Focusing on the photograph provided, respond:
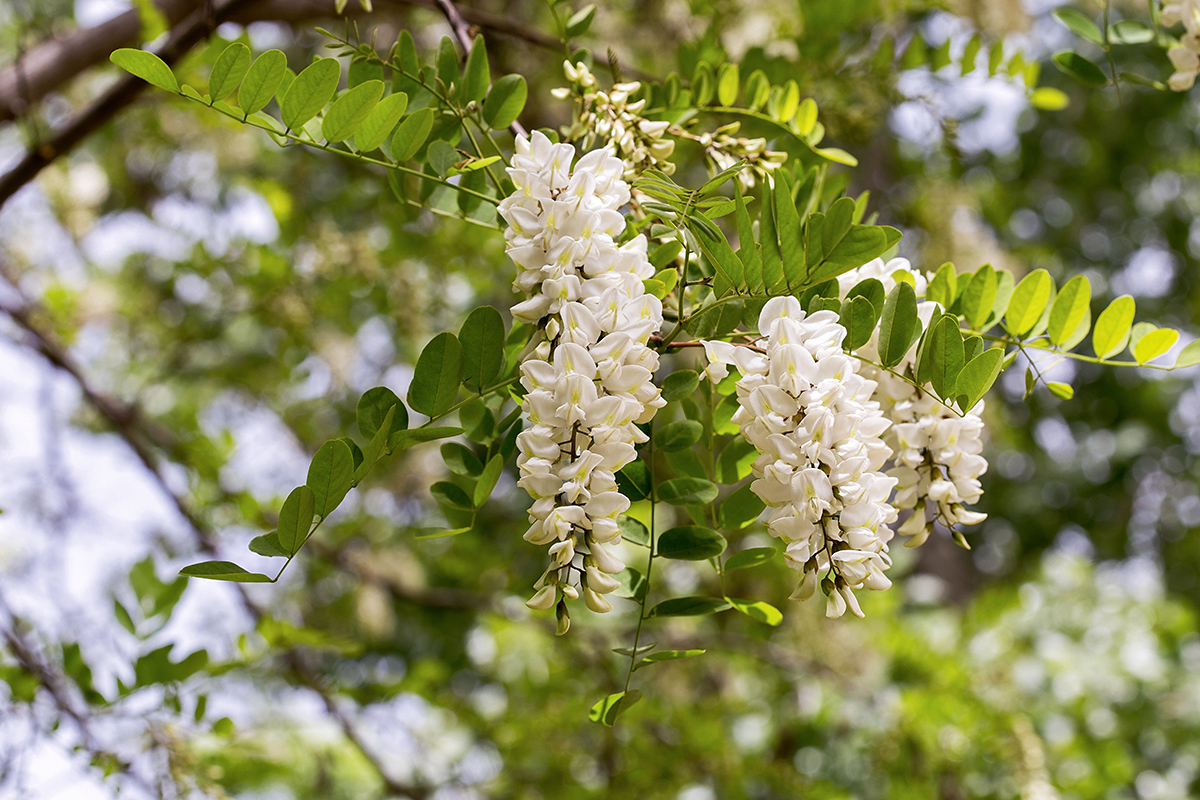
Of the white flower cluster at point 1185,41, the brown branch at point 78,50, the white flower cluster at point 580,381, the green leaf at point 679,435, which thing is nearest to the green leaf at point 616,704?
the white flower cluster at point 580,381

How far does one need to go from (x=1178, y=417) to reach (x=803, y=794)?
3.02 m

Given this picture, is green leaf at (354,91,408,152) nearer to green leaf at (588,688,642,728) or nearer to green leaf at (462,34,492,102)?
green leaf at (462,34,492,102)

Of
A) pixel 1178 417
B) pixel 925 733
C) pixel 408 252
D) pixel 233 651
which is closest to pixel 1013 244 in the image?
pixel 1178 417

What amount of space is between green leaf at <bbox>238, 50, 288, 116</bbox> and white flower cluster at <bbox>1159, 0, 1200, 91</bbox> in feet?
2.46

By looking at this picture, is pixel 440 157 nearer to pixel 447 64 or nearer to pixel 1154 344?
pixel 447 64

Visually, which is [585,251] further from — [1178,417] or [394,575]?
[1178,417]

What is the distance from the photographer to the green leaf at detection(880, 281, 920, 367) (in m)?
0.52

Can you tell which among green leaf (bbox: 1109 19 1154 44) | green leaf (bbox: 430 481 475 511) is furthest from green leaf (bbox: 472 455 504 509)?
green leaf (bbox: 1109 19 1154 44)

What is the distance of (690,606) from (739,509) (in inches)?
3.6

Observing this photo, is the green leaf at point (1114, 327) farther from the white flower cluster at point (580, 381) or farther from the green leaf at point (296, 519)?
the green leaf at point (296, 519)

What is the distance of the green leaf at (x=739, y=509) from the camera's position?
2.02 feet

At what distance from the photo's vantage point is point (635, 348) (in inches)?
17.9

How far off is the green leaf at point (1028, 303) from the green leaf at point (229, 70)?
564 millimetres

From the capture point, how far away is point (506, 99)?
661 mm
